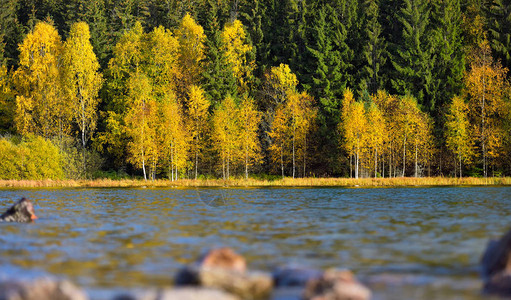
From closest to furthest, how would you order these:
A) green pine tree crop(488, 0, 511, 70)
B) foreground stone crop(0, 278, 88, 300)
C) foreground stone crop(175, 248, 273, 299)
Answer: foreground stone crop(0, 278, 88, 300)
foreground stone crop(175, 248, 273, 299)
green pine tree crop(488, 0, 511, 70)

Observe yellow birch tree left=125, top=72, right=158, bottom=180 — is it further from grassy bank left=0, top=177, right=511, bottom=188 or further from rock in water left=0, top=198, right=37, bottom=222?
rock in water left=0, top=198, right=37, bottom=222

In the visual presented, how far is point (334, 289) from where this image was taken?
11.0m

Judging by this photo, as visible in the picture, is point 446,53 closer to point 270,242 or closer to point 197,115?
point 197,115

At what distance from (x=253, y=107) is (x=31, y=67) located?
→ 85.7ft

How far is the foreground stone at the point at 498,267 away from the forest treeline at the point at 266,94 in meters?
55.8

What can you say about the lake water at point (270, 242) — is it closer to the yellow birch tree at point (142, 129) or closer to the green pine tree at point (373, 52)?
the yellow birch tree at point (142, 129)

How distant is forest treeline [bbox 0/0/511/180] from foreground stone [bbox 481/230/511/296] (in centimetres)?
5584

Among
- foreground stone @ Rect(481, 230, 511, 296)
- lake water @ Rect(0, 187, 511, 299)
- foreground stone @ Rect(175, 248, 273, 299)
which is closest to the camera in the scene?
foreground stone @ Rect(175, 248, 273, 299)

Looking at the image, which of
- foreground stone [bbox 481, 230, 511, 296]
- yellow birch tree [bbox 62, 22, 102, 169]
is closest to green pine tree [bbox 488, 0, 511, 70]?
yellow birch tree [bbox 62, 22, 102, 169]

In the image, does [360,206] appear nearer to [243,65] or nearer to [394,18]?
[243,65]

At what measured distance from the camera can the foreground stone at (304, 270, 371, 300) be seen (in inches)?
430

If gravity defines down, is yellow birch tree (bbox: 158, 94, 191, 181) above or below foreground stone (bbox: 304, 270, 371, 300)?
above

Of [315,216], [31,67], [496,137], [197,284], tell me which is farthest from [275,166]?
[197,284]

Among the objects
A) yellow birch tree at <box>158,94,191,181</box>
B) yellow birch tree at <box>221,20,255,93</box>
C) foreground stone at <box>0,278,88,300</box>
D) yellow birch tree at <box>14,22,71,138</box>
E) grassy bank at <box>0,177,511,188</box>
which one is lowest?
foreground stone at <box>0,278,88,300</box>
